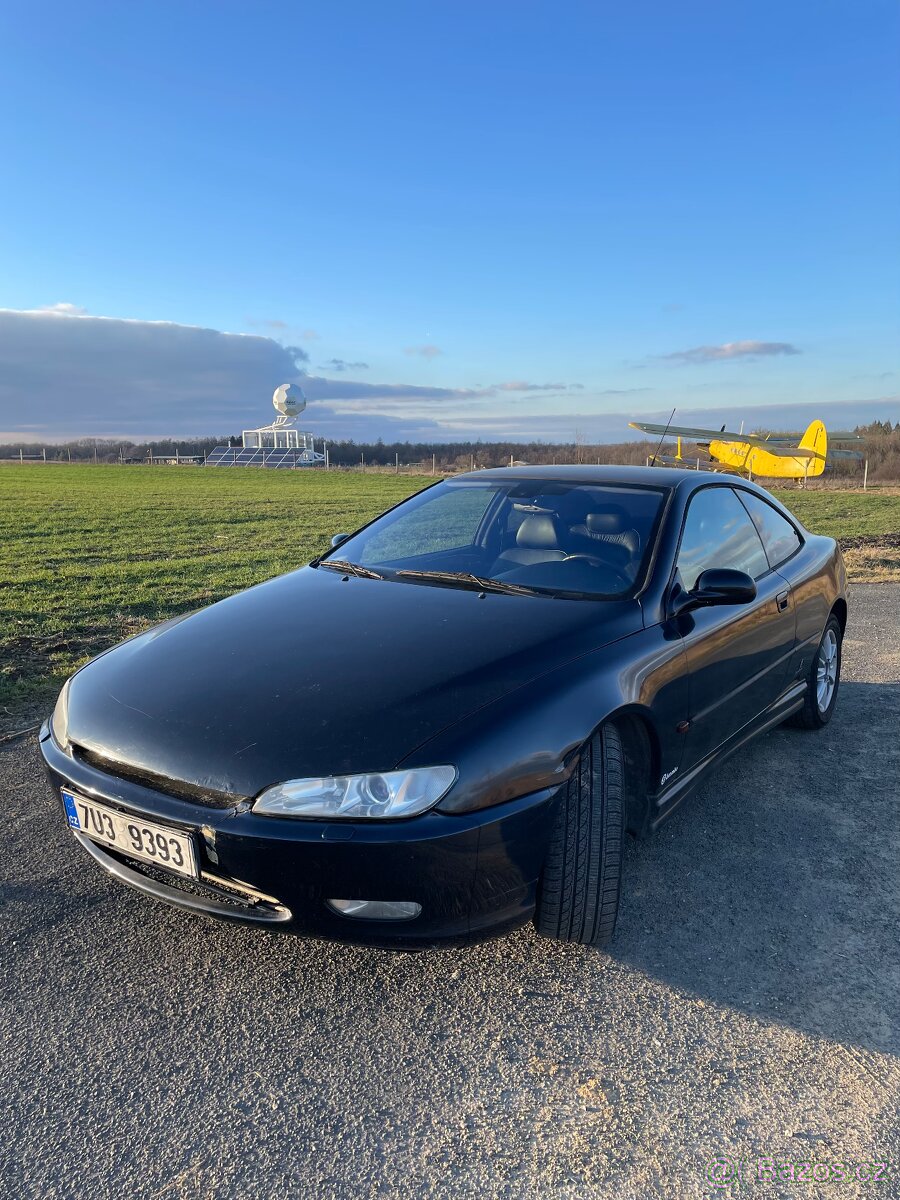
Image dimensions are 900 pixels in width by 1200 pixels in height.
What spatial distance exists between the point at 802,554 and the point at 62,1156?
4.07 m

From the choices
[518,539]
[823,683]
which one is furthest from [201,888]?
[823,683]

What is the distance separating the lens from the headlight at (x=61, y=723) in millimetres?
2596

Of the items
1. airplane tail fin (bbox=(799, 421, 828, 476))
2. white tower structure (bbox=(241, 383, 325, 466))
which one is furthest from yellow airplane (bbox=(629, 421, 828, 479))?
white tower structure (bbox=(241, 383, 325, 466))

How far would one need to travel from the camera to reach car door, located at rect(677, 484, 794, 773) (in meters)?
3.09

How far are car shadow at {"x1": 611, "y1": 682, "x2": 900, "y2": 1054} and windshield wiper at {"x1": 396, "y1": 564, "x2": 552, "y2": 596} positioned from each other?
1066mm

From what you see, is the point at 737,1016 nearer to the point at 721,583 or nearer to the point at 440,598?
the point at 721,583

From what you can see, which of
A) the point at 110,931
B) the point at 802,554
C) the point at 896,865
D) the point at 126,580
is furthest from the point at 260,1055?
the point at 126,580

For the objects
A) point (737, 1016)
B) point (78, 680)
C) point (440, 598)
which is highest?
point (440, 598)

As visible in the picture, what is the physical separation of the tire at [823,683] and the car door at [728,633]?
1.88 feet

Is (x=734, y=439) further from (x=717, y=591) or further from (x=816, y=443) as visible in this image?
(x=717, y=591)

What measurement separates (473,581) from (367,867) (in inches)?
58.1

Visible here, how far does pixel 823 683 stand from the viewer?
4.61 meters

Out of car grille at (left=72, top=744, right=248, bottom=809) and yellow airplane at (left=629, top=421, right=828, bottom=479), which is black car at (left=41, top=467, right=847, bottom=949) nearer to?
car grille at (left=72, top=744, right=248, bottom=809)

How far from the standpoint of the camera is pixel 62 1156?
1779 millimetres
